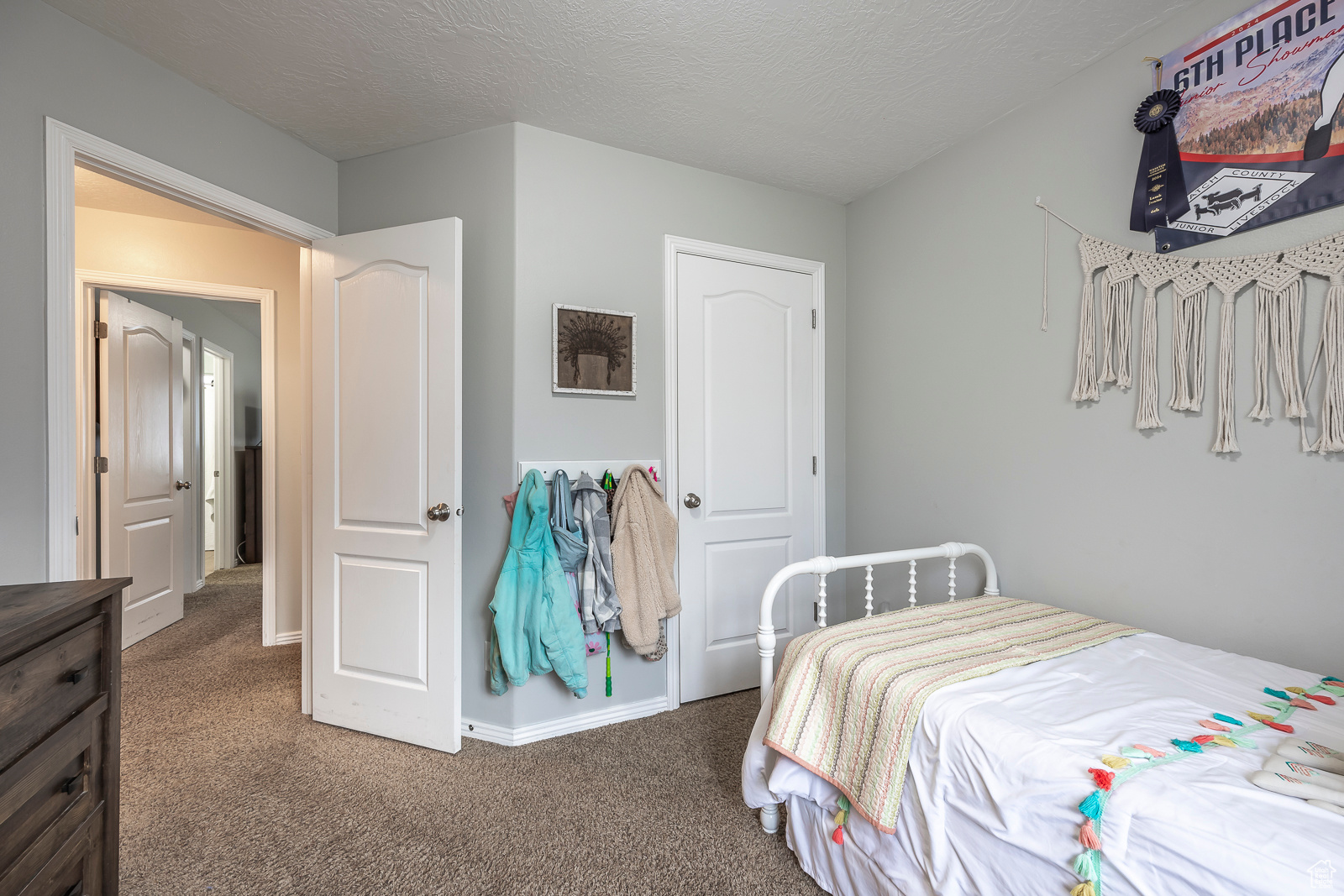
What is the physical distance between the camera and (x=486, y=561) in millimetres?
2348

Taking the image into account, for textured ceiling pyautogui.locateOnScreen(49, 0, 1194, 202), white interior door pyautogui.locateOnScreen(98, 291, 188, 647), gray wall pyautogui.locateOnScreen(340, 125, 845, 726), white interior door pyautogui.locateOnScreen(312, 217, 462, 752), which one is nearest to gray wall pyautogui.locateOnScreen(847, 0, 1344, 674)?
textured ceiling pyautogui.locateOnScreen(49, 0, 1194, 202)

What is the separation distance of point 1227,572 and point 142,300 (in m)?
5.93

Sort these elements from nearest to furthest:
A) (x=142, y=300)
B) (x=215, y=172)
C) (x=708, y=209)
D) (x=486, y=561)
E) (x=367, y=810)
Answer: (x=367, y=810)
(x=215, y=172)
(x=486, y=561)
(x=708, y=209)
(x=142, y=300)

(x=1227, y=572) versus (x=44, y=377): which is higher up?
(x=44, y=377)

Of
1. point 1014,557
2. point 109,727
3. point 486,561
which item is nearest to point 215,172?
point 486,561

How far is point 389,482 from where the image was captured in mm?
2307

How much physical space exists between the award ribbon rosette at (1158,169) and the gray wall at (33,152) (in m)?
3.09

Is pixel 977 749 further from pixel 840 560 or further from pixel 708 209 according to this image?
pixel 708 209

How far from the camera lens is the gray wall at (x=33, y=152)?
1487mm

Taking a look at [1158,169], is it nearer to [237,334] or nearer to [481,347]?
[481,347]

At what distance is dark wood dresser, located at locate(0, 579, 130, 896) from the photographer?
905mm

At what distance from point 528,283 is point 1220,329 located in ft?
7.27

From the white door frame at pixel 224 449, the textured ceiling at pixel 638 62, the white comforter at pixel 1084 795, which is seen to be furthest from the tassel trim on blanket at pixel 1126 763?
the white door frame at pixel 224 449

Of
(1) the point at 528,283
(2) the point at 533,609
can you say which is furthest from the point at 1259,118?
(2) the point at 533,609
